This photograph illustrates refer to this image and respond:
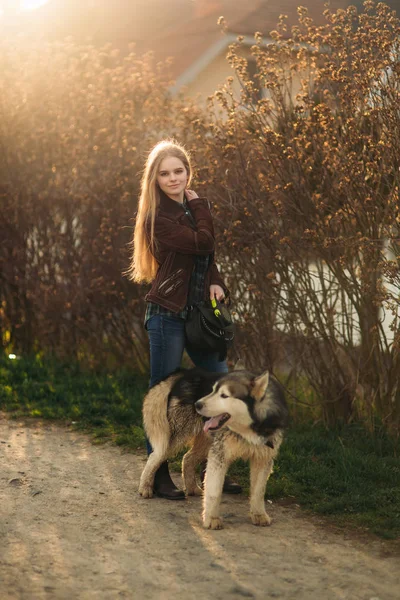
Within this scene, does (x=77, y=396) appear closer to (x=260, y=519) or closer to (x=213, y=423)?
(x=260, y=519)

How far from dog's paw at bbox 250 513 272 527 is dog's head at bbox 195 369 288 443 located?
1.83ft

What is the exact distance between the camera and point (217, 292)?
18.7ft

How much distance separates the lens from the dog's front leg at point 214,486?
16.6 ft

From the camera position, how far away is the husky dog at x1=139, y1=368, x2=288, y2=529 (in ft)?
16.2

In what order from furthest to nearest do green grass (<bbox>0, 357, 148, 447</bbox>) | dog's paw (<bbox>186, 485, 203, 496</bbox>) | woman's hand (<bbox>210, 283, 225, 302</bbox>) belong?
green grass (<bbox>0, 357, 148, 447</bbox>) < dog's paw (<bbox>186, 485, 203, 496</bbox>) < woman's hand (<bbox>210, 283, 225, 302</bbox>)

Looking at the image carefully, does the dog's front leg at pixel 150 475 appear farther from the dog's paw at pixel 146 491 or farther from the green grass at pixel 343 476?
the green grass at pixel 343 476

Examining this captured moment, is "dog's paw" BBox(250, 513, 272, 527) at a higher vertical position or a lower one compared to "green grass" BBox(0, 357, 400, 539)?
lower

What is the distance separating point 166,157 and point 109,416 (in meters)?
3.20

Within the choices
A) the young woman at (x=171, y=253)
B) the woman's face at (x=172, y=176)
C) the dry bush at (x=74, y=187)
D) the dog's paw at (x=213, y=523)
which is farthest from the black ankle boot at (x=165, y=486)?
the dry bush at (x=74, y=187)

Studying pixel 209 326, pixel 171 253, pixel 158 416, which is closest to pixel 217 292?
pixel 209 326

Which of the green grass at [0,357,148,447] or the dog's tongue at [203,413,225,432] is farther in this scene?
the green grass at [0,357,148,447]

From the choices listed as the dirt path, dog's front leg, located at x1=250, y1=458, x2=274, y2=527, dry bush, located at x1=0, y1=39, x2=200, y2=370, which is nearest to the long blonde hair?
dog's front leg, located at x1=250, y1=458, x2=274, y2=527

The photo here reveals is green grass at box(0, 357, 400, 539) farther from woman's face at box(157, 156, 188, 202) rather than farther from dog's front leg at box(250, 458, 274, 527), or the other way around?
woman's face at box(157, 156, 188, 202)

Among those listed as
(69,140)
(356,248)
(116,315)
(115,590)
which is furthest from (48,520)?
(69,140)
